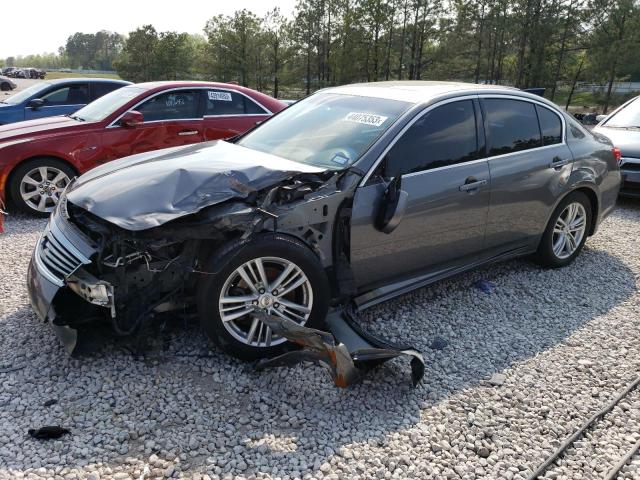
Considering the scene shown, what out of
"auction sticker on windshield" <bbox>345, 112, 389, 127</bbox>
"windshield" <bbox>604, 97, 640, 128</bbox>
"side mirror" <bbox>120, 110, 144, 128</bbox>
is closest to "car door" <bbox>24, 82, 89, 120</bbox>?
"side mirror" <bbox>120, 110, 144, 128</bbox>

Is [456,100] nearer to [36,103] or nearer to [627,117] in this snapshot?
[627,117]

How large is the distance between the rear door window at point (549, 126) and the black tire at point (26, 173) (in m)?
5.33

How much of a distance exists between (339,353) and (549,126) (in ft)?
10.4

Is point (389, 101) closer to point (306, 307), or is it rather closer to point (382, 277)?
point (382, 277)

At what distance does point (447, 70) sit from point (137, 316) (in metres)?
36.7

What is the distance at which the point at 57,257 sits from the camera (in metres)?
3.14

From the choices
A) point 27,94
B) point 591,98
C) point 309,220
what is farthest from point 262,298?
point 591,98

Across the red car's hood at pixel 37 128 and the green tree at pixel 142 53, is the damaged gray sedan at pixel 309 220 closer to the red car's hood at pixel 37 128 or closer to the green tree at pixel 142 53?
the red car's hood at pixel 37 128

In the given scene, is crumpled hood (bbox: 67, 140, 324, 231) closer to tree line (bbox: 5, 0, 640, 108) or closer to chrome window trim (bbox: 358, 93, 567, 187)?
chrome window trim (bbox: 358, 93, 567, 187)

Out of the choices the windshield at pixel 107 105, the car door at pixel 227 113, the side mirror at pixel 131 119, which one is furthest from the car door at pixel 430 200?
the windshield at pixel 107 105

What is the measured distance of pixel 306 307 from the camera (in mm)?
3344

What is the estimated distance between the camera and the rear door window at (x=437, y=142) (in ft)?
12.0

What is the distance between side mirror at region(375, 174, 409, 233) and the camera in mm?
3412

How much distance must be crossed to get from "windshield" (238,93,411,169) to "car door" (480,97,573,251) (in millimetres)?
960
